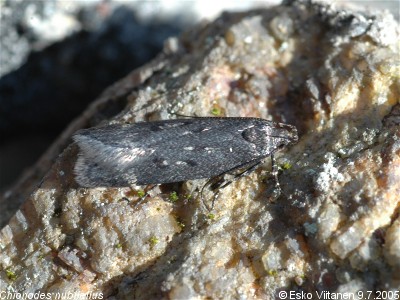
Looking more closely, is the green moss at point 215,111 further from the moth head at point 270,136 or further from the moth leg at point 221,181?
the moth leg at point 221,181

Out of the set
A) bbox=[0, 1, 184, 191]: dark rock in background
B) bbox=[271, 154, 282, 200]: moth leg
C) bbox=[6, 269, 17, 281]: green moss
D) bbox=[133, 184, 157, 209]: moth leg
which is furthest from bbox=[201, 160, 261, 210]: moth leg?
bbox=[0, 1, 184, 191]: dark rock in background

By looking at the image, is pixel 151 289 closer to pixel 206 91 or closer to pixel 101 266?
pixel 101 266

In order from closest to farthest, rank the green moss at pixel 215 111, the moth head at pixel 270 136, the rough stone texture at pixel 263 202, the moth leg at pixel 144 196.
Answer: the rough stone texture at pixel 263 202 < the moth leg at pixel 144 196 < the moth head at pixel 270 136 < the green moss at pixel 215 111

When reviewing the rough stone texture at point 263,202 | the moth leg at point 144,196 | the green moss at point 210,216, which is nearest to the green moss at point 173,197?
the rough stone texture at point 263,202

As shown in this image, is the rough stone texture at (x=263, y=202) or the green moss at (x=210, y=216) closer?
the rough stone texture at (x=263, y=202)

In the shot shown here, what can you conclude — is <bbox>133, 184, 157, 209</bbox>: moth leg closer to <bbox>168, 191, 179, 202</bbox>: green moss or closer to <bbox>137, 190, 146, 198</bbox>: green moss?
<bbox>137, 190, 146, 198</bbox>: green moss

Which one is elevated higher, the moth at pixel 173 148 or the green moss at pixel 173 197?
the moth at pixel 173 148

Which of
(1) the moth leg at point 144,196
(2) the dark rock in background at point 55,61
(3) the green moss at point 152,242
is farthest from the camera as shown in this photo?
(2) the dark rock in background at point 55,61
